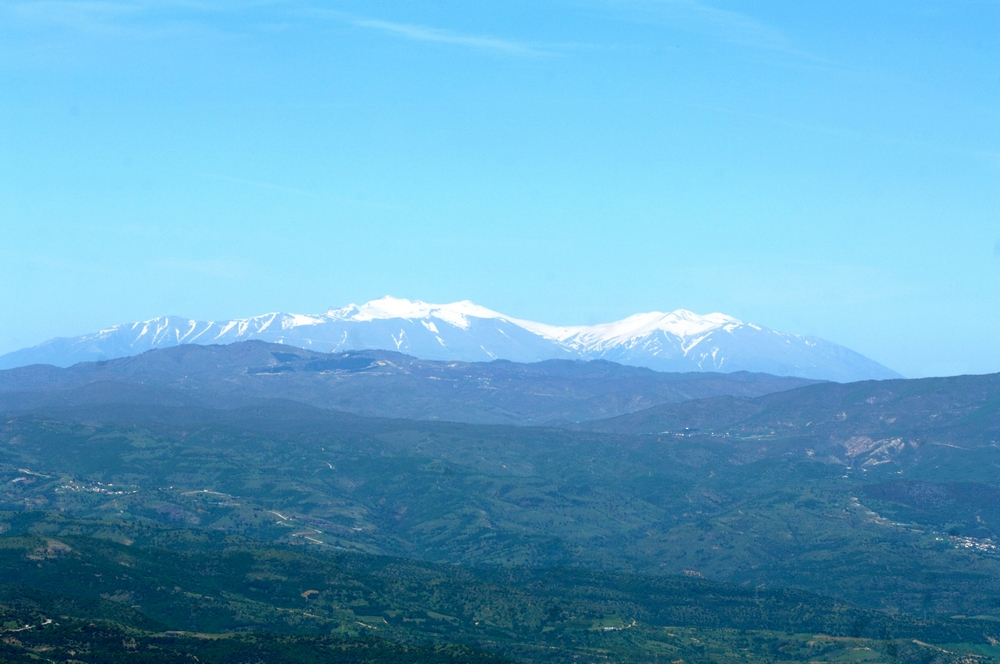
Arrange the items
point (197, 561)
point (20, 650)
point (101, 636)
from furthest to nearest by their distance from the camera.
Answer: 1. point (197, 561)
2. point (101, 636)
3. point (20, 650)

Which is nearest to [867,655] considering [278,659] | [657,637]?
[657,637]

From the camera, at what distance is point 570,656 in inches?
6654

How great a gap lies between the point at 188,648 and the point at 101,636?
930cm

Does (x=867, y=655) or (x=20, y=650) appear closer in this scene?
(x=20, y=650)

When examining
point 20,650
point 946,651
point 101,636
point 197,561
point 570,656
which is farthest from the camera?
point 197,561

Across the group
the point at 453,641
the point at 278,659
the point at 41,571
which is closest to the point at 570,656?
the point at 453,641

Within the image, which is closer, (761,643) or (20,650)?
(20,650)

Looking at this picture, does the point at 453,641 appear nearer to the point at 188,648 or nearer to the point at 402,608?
the point at 402,608

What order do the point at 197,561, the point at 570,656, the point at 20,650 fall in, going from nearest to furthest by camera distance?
the point at 20,650 → the point at 570,656 → the point at 197,561

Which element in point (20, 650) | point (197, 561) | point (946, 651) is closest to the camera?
point (20, 650)

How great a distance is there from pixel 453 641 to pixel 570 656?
15.9 metres

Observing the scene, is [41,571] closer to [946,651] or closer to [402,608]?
[402,608]

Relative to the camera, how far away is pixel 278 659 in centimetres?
14012

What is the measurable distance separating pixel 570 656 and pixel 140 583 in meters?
59.2
